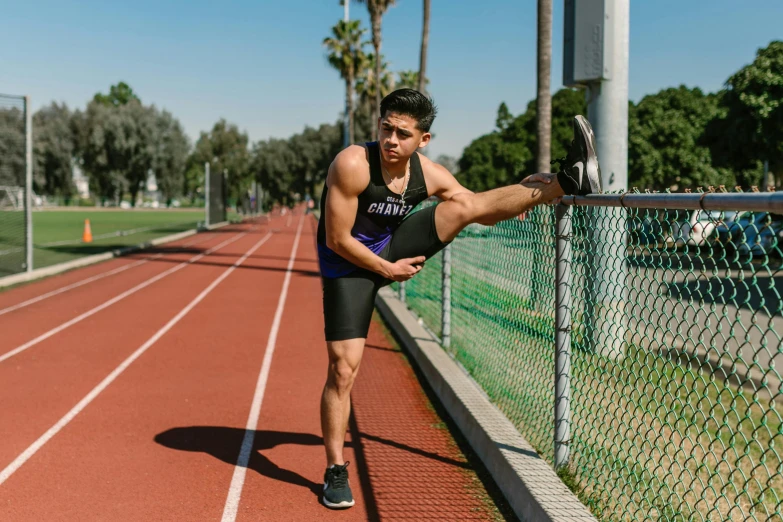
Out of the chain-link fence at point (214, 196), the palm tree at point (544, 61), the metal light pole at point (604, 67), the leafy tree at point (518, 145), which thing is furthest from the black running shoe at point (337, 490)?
the leafy tree at point (518, 145)

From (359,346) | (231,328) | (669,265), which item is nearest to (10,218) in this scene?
(231,328)

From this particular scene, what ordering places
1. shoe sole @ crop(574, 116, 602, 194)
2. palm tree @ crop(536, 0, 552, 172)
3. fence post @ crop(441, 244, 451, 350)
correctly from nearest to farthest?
1. shoe sole @ crop(574, 116, 602, 194)
2. fence post @ crop(441, 244, 451, 350)
3. palm tree @ crop(536, 0, 552, 172)

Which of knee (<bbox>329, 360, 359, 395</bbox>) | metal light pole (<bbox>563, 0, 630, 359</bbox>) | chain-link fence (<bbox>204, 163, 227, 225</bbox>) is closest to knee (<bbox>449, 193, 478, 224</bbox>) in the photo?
knee (<bbox>329, 360, 359, 395</bbox>)

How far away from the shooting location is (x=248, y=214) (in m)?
68.1

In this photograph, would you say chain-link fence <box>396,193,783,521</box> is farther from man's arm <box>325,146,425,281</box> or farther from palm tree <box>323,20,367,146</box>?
palm tree <box>323,20,367,146</box>

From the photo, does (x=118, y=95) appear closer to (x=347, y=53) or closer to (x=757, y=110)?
(x=347, y=53)

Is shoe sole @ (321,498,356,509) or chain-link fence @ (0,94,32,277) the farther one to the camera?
chain-link fence @ (0,94,32,277)

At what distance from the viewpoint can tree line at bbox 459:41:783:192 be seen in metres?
29.2

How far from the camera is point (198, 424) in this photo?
19.4ft

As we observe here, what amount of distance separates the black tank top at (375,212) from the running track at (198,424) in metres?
1.34

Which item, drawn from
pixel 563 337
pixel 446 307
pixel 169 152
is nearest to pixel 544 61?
pixel 446 307

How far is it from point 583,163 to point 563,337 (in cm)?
102

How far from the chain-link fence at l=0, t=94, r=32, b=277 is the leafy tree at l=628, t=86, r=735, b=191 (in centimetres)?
3916

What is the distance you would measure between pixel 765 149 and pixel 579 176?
30.0m
